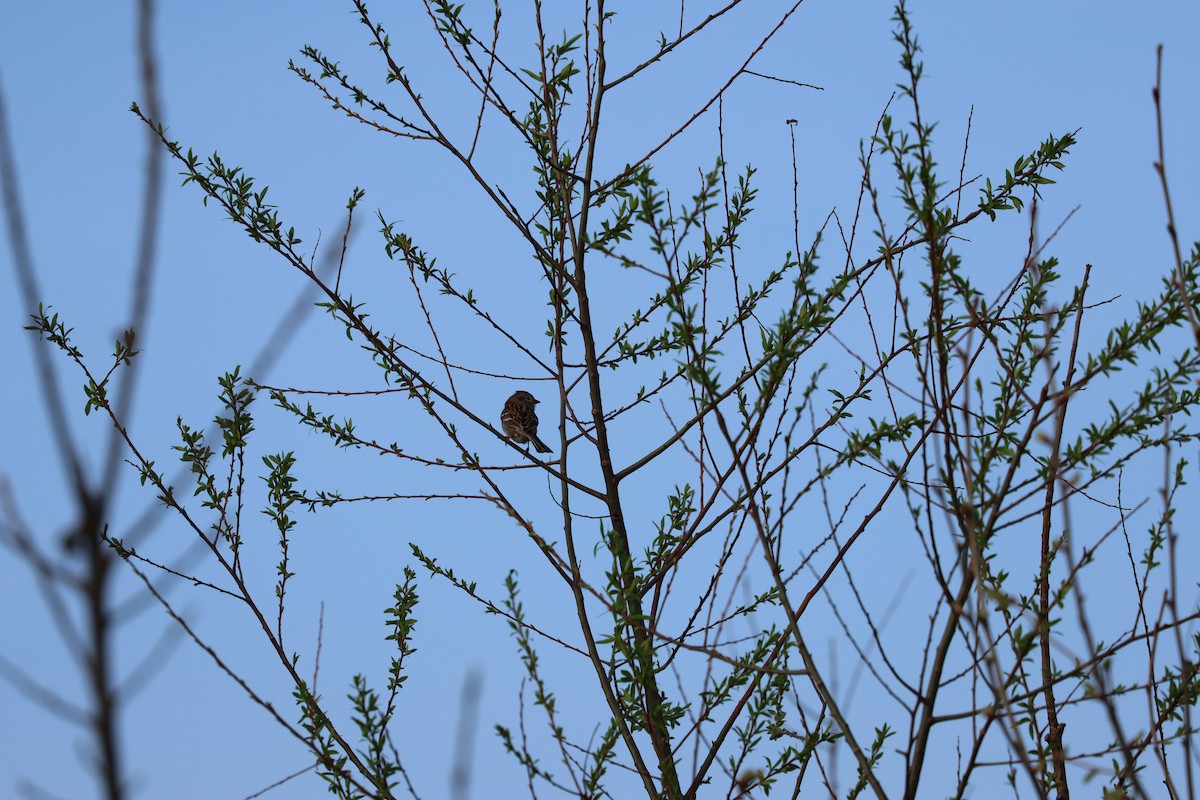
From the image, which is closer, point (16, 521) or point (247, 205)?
point (16, 521)

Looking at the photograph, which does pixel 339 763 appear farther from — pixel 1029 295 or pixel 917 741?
pixel 1029 295

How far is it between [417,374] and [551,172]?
3.12 feet

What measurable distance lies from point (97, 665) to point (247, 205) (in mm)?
3660

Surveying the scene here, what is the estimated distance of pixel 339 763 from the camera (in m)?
3.51

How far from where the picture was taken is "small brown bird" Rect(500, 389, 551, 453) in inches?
363

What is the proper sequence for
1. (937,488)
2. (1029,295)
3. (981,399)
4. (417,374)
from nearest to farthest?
(937,488) → (981,399) → (1029,295) → (417,374)

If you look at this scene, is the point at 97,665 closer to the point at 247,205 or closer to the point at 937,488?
the point at 937,488

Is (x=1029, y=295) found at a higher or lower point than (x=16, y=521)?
higher

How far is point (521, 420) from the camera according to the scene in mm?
9578

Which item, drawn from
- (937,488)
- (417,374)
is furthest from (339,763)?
(937,488)

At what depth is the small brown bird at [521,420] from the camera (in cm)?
923

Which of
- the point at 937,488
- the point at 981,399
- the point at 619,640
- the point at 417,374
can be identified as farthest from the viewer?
the point at 417,374

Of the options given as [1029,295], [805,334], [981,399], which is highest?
[1029,295]

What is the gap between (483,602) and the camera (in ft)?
13.6
